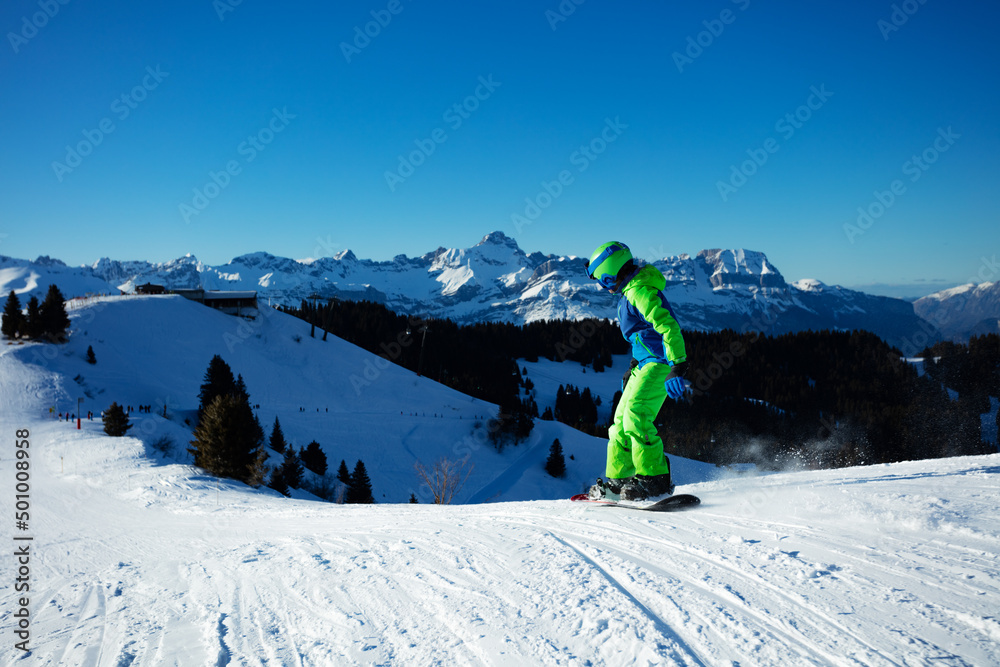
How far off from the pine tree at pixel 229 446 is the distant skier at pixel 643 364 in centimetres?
1359

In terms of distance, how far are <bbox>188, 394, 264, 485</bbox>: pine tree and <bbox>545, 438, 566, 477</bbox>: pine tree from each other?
99.6ft

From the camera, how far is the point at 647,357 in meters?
5.44

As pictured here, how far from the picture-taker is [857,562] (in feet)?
10.2

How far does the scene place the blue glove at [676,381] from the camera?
16.9ft

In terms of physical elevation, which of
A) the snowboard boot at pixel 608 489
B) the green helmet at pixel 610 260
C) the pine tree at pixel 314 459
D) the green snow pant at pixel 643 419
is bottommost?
the pine tree at pixel 314 459

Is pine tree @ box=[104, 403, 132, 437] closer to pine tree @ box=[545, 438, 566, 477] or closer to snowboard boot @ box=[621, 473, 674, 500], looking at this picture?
snowboard boot @ box=[621, 473, 674, 500]

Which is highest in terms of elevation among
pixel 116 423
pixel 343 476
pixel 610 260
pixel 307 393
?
pixel 610 260

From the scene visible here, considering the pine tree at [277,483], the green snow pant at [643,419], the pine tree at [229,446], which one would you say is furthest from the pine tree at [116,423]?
the green snow pant at [643,419]

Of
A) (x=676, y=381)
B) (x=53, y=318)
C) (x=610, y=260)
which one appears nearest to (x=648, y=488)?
(x=676, y=381)

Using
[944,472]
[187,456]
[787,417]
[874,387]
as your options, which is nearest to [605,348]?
[787,417]

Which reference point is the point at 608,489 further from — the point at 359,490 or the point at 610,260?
the point at 359,490

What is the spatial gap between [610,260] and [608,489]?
2772 mm

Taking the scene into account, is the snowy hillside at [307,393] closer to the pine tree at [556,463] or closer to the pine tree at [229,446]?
the pine tree at [556,463]

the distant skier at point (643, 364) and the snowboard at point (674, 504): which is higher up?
the distant skier at point (643, 364)
